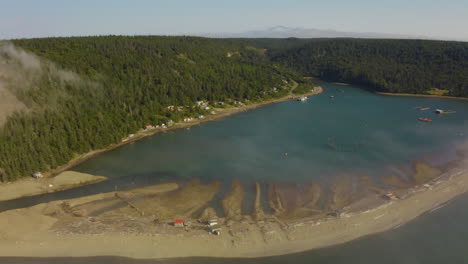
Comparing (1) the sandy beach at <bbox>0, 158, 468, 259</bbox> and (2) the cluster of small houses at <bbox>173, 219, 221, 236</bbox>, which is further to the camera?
(2) the cluster of small houses at <bbox>173, 219, 221, 236</bbox>

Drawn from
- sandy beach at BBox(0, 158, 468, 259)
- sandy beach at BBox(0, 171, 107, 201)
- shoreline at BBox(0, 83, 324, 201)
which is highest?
shoreline at BBox(0, 83, 324, 201)

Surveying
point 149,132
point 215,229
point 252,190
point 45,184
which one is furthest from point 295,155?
point 45,184

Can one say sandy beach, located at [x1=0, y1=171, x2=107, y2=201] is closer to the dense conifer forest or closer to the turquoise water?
the dense conifer forest

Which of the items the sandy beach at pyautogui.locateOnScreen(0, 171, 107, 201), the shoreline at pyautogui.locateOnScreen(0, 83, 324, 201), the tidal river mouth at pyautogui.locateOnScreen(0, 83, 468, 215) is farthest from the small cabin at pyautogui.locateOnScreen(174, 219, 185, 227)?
the shoreline at pyautogui.locateOnScreen(0, 83, 324, 201)

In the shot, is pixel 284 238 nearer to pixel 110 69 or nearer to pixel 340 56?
pixel 110 69

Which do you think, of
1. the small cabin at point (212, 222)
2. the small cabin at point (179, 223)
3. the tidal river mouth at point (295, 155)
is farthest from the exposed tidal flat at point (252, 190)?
the small cabin at point (212, 222)

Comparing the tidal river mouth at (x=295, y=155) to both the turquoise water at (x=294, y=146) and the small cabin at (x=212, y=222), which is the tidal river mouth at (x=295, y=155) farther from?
the small cabin at (x=212, y=222)

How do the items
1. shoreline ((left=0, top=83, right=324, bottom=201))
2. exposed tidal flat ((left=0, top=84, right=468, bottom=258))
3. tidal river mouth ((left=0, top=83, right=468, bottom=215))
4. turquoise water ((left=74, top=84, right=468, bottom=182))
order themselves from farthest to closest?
1. turquoise water ((left=74, top=84, right=468, bottom=182))
2. shoreline ((left=0, top=83, right=324, bottom=201))
3. tidal river mouth ((left=0, top=83, right=468, bottom=215))
4. exposed tidal flat ((left=0, top=84, right=468, bottom=258))

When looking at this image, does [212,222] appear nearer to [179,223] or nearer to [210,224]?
[210,224]
